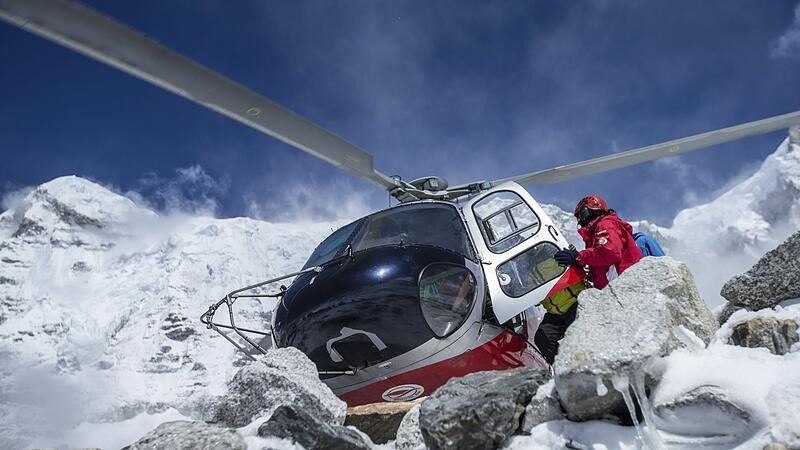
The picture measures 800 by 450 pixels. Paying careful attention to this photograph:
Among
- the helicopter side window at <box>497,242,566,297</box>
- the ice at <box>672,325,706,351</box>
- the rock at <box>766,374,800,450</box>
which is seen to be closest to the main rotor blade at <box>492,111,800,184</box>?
the helicopter side window at <box>497,242,566,297</box>

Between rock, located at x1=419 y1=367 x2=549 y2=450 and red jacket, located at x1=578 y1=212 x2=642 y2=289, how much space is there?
2.02 m

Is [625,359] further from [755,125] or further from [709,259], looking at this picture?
[709,259]

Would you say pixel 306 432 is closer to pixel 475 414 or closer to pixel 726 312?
pixel 475 414

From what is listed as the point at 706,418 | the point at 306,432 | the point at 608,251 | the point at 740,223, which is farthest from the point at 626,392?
the point at 740,223

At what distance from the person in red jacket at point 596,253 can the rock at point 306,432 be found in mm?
2176

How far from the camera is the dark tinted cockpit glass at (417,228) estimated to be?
16.9ft

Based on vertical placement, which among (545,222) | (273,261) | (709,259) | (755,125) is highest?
(273,261)

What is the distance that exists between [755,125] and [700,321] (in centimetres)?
446

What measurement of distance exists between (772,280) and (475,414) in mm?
2019

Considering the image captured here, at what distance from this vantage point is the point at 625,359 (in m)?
2.22

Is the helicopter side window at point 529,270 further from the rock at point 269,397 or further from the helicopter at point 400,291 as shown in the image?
the rock at point 269,397

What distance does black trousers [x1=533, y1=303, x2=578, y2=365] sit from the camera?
15.6 ft

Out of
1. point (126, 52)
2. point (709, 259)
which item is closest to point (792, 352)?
point (126, 52)

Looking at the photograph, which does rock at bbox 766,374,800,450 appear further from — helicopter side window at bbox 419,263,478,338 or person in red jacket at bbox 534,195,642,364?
helicopter side window at bbox 419,263,478,338
